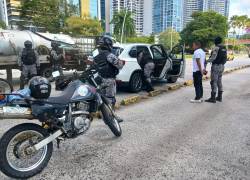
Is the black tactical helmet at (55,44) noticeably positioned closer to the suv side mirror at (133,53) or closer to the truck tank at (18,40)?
the truck tank at (18,40)

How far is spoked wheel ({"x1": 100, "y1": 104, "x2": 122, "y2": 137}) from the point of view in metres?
4.66

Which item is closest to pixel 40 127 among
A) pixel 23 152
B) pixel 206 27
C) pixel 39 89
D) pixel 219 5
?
pixel 23 152

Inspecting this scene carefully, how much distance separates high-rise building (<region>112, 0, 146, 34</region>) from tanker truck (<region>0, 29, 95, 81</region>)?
48997mm

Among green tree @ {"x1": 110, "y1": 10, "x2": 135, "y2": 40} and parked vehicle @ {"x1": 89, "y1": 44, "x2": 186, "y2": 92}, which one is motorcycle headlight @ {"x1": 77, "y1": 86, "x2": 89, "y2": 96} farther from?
green tree @ {"x1": 110, "y1": 10, "x2": 135, "y2": 40}

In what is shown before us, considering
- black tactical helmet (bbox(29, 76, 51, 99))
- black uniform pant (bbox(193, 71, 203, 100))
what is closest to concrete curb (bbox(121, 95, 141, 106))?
black uniform pant (bbox(193, 71, 203, 100))

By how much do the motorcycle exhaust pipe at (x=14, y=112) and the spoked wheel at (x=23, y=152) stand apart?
0.41ft

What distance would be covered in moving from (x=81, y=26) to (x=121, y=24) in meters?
20.6

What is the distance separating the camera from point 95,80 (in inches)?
187

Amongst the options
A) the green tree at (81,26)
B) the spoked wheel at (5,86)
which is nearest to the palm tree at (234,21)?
the green tree at (81,26)

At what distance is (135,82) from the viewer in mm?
8828

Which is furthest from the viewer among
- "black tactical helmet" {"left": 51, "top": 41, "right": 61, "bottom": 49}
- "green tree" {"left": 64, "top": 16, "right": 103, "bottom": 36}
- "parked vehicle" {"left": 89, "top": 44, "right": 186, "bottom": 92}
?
"green tree" {"left": 64, "top": 16, "right": 103, "bottom": 36}

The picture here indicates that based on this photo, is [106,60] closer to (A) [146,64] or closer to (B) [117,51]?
(B) [117,51]

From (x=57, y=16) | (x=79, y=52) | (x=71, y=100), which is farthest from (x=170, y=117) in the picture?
(x=57, y=16)

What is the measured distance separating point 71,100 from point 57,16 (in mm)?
42165
